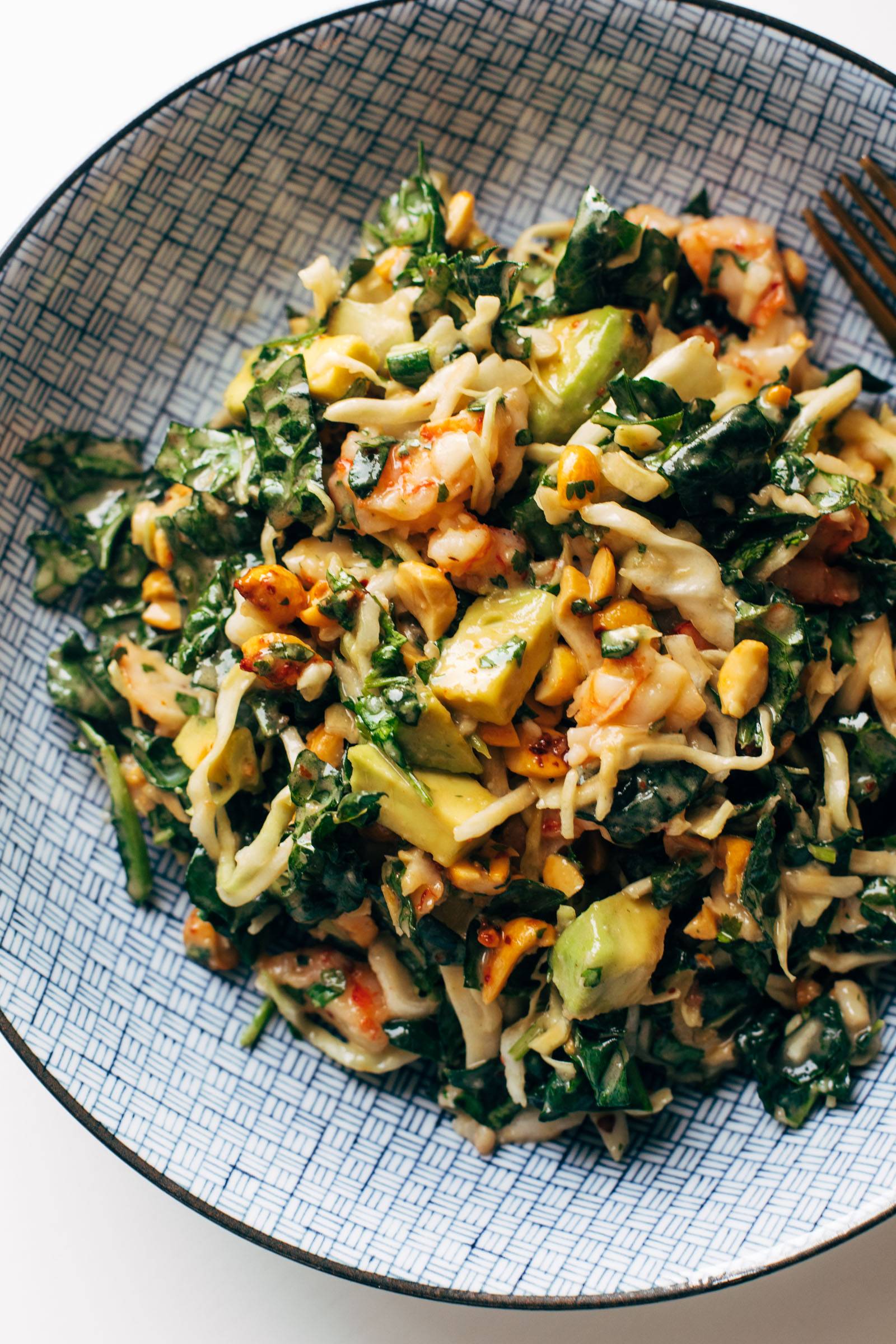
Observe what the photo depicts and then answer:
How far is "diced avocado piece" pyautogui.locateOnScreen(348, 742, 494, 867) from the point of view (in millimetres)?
3539

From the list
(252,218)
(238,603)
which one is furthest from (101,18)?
(238,603)

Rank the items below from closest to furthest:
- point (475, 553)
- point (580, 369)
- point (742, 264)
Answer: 1. point (475, 553)
2. point (580, 369)
3. point (742, 264)

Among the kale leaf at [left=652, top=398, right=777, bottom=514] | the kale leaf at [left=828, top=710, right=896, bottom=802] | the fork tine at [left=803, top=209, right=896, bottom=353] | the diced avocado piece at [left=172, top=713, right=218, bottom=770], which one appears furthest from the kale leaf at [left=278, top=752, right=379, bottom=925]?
the fork tine at [left=803, top=209, right=896, bottom=353]

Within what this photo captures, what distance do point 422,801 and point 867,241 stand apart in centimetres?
284

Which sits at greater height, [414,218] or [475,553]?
[414,218]

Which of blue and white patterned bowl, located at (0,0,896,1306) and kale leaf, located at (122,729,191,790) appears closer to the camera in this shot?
blue and white patterned bowl, located at (0,0,896,1306)

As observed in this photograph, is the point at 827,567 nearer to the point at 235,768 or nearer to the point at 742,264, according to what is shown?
the point at 742,264

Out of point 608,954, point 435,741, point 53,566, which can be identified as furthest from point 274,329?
point 608,954

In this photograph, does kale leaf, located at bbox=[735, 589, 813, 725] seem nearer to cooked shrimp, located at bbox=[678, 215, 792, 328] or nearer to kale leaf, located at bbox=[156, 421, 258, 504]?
cooked shrimp, located at bbox=[678, 215, 792, 328]

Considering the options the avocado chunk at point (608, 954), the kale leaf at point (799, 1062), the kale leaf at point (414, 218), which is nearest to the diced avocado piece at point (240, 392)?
the kale leaf at point (414, 218)

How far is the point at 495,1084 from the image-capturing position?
4.17 metres

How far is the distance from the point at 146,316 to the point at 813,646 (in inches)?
119

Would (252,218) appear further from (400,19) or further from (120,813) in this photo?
(120,813)

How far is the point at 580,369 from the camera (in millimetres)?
3883
